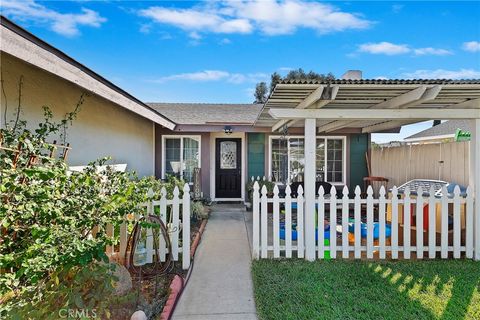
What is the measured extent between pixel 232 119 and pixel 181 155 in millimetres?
2179

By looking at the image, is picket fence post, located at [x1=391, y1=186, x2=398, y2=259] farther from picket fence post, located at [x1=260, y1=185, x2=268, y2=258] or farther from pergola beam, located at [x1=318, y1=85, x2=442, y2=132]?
picket fence post, located at [x1=260, y1=185, x2=268, y2=258]

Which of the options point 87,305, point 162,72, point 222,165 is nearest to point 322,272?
point 87,305

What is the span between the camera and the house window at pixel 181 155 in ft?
30.5

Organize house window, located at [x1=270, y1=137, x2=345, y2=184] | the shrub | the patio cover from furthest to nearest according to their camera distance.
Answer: house window, located at [x1=270, y1=137, x2=345, y2=184] → the patio cover → the shrub

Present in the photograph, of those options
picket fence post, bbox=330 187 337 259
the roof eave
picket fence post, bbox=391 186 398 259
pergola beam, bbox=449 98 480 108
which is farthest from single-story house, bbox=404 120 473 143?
the roof eave

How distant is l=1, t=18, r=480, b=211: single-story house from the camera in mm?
3150

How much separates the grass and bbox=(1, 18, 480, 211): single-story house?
1.22m

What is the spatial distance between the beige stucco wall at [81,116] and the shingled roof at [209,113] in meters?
1.97

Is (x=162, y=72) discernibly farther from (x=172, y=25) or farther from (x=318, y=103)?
(x=318, y=103)

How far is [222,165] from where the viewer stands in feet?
32.2

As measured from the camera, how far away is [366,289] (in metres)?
3.54

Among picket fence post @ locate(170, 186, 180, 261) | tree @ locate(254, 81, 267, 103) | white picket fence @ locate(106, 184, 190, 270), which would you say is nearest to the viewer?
white picket fence @ locate(106, 184, 190, 270)

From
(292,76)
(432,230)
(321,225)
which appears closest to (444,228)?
(432,230)

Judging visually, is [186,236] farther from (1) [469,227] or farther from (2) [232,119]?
(2) [232,119]
